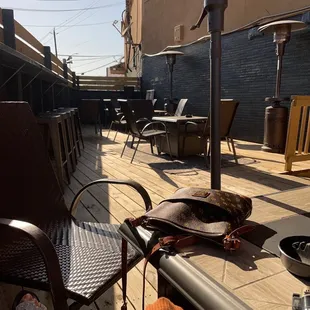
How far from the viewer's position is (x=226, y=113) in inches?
165

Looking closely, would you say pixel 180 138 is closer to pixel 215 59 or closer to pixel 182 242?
pixel 215 59

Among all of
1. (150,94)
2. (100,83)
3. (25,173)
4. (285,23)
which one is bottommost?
(25,173)

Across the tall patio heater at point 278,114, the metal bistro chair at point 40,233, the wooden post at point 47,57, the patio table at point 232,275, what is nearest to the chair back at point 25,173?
the metal bistro chair at point 40,233

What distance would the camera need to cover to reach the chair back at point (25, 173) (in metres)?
1.37

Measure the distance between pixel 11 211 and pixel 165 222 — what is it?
75 cm

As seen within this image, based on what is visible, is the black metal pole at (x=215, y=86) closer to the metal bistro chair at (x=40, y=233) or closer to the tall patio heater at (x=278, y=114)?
Result: the metal bistro chair at (x=40, y=233)

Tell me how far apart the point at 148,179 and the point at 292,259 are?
3.15 m

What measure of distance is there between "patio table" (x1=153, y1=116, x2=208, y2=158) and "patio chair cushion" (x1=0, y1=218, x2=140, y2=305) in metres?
3.36

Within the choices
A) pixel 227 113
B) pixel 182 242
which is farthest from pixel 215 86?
pixel 227 113

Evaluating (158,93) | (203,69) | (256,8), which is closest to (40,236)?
(256,8)

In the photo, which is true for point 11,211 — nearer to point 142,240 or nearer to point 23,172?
point 23,172

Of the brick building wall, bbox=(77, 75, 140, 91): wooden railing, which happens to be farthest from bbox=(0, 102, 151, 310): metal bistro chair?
bbox=(77, 75, 140, 91): wooden railing

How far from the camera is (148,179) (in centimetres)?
385

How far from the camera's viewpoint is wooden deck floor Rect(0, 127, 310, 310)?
1.76 m
